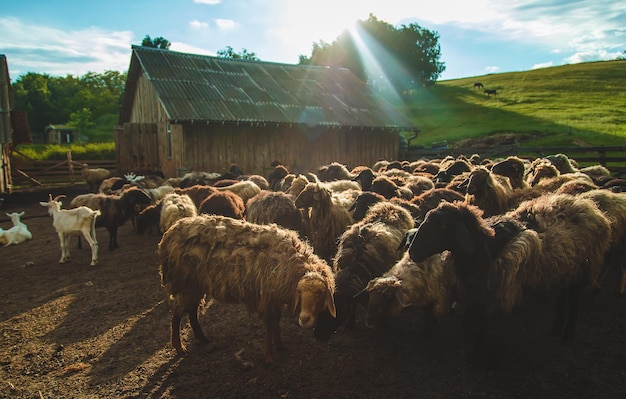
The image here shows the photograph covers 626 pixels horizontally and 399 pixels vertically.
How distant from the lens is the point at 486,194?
7059 millimetres

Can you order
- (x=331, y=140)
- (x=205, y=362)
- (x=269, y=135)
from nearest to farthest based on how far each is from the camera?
(x=205, y=362) < (x=269, y=135) < (x=331, y=140)

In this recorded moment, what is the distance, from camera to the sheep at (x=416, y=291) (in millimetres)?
4340

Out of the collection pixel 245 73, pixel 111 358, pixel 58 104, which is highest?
pixel 58 104

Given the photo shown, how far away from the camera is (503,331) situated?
13.8 ft

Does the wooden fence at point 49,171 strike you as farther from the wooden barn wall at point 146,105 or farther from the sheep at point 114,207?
the sheep at point 114,207

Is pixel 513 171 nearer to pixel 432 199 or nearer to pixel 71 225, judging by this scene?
pixel 432 199

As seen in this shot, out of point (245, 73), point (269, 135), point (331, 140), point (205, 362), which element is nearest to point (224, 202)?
point (205, 362)

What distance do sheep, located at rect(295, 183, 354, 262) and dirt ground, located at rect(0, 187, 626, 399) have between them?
1.84 meters

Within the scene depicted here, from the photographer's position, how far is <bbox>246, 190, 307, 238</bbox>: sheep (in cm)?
743

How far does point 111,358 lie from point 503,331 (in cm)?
454

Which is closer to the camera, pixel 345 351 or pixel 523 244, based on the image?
pixel 523 244

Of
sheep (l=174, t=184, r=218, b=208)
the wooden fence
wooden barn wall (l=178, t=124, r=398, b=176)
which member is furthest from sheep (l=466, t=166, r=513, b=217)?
the wooden fence

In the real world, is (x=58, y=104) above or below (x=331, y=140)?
above

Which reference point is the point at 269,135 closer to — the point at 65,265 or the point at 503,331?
the point at 65,265
